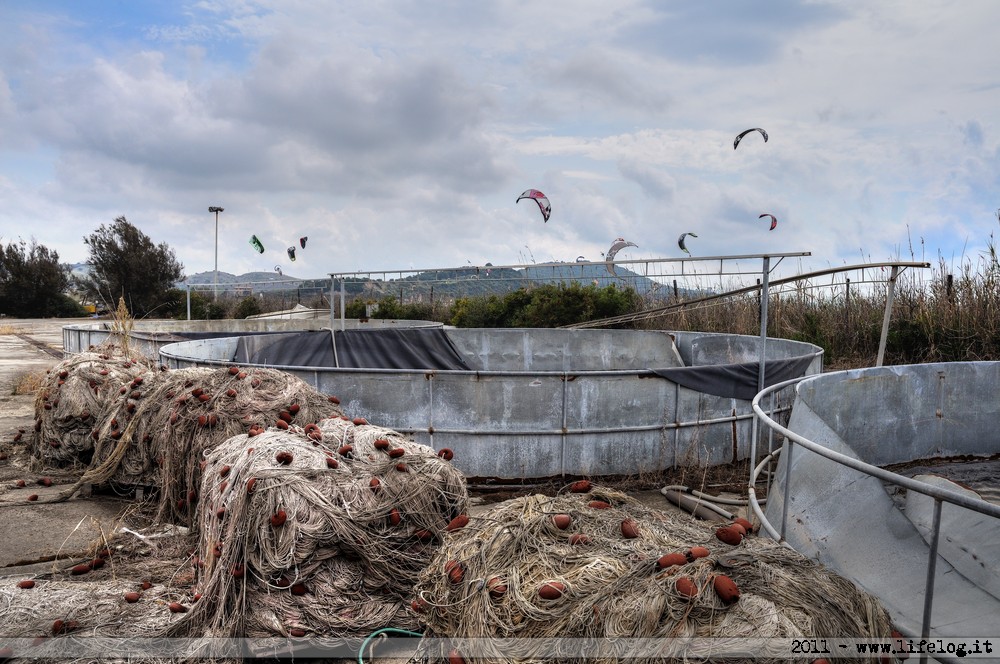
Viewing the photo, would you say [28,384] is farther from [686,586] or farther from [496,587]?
[686,586]

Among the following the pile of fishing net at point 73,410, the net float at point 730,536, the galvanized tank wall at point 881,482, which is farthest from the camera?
the pile of fishing net at point 73,410

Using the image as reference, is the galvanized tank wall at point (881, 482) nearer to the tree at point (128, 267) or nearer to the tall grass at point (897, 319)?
the tall grass at point (897, 319)

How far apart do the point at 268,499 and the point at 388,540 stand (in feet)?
2.84

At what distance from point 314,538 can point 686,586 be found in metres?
2.56

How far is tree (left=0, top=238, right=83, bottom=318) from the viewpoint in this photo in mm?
43438

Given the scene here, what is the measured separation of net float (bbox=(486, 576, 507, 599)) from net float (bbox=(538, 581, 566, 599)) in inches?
7.5

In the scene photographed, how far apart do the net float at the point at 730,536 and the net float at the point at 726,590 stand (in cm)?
71

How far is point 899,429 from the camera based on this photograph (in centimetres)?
820

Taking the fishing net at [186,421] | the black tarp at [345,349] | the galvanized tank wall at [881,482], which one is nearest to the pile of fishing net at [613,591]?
the galvanized tank wall at [881,482]

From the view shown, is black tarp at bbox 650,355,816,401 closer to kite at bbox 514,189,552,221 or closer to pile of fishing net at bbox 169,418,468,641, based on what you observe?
pile of fishing net at bbox 169,418,468,641

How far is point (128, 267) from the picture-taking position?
126 ft

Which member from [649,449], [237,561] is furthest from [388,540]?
[649,449]

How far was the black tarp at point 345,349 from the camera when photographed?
13.9 metres

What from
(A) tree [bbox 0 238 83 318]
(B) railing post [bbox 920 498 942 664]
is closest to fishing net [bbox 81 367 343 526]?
(B) railing post [bbox 920 498 942 664]
